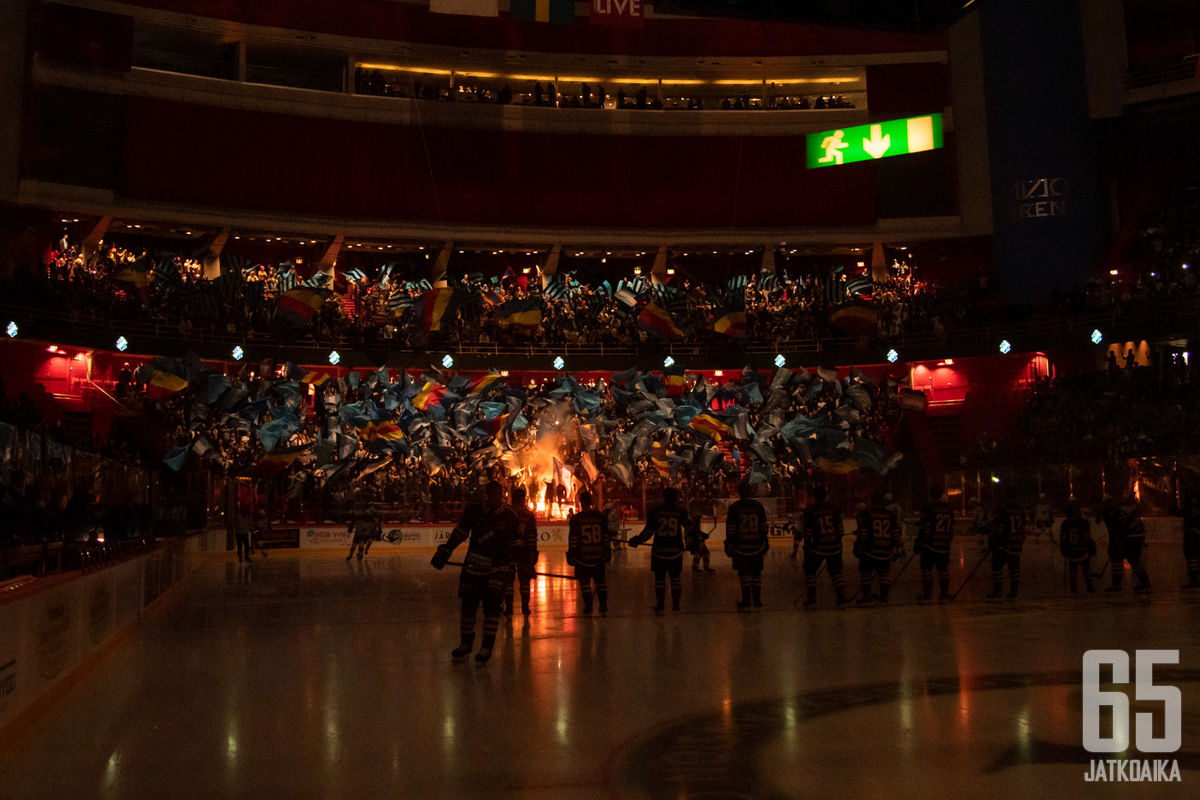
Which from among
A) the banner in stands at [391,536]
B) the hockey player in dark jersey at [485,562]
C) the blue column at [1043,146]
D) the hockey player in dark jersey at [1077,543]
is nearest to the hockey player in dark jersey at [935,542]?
the hockey player in dark jersey at [1077,543]

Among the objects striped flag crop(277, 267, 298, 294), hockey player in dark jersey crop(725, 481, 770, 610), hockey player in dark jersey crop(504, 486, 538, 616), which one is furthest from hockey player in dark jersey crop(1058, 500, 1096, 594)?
striped flag crop(277, 267, 298, 294)

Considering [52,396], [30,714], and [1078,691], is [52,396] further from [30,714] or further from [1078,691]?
[1078,691]

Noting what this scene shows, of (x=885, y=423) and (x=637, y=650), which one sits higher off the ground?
(x=885, y=423)

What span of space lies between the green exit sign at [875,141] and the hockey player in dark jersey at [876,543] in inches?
1177

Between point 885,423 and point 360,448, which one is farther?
point 885,423

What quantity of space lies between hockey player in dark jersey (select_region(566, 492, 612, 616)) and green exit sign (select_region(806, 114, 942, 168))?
32466 mm

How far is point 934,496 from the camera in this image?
723 inches

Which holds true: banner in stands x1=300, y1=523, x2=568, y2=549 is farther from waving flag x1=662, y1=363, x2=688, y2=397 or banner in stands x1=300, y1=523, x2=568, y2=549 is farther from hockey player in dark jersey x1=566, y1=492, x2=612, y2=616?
hockey player in dark jersey x1=566, y1=492, x2=612, y2=616

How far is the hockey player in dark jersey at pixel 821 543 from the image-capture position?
17484 millimetres

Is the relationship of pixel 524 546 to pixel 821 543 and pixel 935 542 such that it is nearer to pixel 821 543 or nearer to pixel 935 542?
pixel 821 543

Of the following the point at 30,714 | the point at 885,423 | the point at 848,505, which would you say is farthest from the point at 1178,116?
the point at 30,714

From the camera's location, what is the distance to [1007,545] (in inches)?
725

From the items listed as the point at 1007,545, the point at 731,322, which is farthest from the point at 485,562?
the point at 731,322

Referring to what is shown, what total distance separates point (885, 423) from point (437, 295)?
18.3 metres
